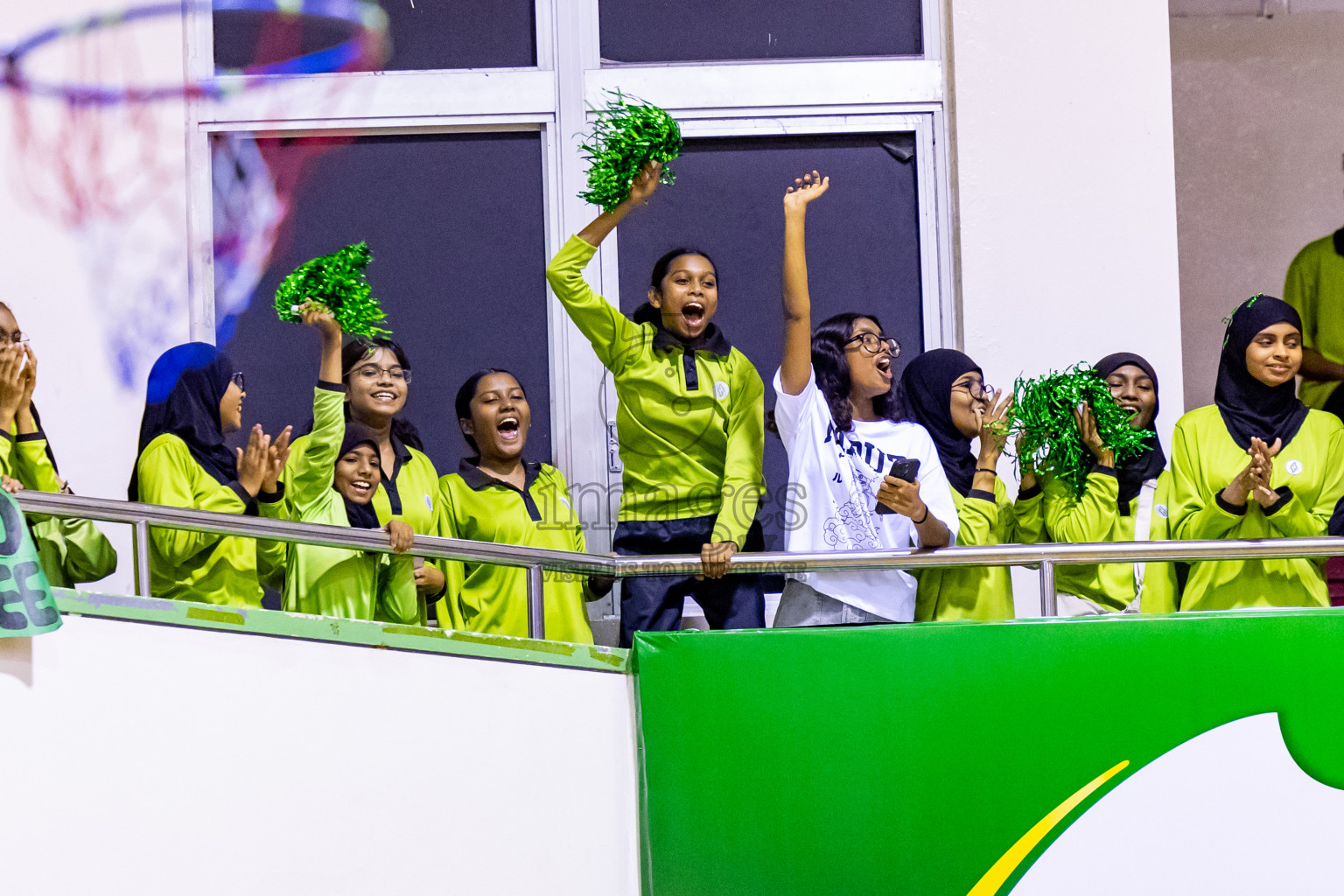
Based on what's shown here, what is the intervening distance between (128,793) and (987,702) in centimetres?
201

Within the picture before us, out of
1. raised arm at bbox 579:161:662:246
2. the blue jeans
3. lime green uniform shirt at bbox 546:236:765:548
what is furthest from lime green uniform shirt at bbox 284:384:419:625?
raised arm at bbox 579:161:662:246

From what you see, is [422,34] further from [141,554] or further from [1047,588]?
[1047,588]

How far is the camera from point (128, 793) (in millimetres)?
2877

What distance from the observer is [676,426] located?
12.3 feet

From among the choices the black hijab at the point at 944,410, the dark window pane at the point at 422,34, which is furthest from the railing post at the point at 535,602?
the dark window pane at the point at 422,34

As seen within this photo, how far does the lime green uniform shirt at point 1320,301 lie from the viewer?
4.82 meters

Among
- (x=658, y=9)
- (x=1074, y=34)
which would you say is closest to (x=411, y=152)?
(x=658, y=9)

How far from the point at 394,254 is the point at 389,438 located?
135 centimetres

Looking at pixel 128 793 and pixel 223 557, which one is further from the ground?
pixel 223 557

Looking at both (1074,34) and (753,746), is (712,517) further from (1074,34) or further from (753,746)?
(1074,34)

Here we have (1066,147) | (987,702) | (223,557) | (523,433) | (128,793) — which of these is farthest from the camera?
(1066,147)

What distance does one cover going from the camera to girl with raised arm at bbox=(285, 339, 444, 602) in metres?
3.57

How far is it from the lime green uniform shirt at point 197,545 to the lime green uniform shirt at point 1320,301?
3.49 m

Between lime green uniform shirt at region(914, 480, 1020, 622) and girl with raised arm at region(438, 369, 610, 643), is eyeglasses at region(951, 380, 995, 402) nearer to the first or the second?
lime green uniform shirt at region(914, 480, 1020, 622)
